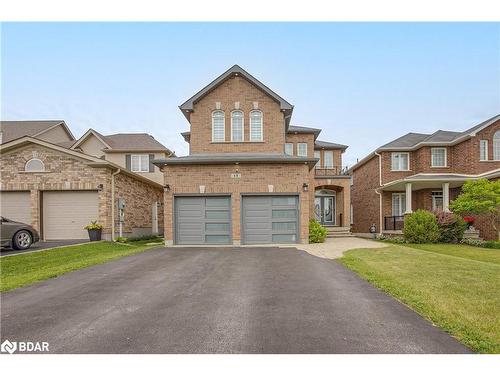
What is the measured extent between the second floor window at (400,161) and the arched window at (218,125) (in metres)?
12.9

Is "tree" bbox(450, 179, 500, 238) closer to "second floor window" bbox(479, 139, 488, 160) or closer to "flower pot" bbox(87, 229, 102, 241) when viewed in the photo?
"second floor window" bbox(479, 139, 488, 160)

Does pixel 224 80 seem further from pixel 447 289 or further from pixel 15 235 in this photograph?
pixel 447 289

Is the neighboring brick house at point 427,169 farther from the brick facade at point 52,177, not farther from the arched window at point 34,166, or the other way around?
the arched window at point 34,166

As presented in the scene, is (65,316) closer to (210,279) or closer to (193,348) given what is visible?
(193,348)

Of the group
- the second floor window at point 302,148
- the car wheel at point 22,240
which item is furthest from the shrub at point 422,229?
the car wheel at point 22,240

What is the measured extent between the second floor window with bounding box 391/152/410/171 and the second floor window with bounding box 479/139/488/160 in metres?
4.08

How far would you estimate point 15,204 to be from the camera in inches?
597

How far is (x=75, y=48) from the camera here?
473 inches

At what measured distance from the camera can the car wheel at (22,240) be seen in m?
11.3

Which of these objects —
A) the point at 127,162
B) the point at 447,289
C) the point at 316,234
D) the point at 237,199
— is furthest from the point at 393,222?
the point at 127,162

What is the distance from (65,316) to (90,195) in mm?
12229

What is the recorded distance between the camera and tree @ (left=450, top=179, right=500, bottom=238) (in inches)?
561

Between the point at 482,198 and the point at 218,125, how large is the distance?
13.8 metres

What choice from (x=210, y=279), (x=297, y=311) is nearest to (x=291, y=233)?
(x=210, y=279)
